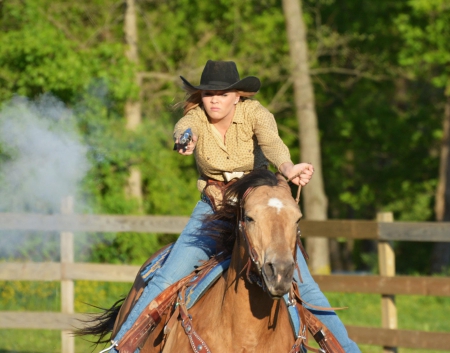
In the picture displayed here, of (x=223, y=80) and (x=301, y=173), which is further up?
(x=223, y=80)

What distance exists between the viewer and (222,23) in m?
20.9

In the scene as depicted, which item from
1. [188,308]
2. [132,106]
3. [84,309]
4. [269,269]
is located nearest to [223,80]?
[188,308]

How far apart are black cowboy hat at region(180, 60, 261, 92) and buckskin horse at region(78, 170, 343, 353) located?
0.76m

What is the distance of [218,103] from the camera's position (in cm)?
458

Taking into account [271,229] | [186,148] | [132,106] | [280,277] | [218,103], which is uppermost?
[132,106]

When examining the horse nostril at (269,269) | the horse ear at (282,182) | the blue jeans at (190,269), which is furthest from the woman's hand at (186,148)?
the horse nostril at (269,269)

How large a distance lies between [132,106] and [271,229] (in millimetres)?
12348

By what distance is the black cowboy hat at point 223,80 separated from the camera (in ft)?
14.9

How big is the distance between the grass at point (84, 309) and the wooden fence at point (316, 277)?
0.51 meters

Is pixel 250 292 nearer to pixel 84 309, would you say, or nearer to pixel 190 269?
pixel 190 269

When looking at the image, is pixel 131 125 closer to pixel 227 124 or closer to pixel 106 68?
pixel 106 68

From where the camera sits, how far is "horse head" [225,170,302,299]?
3.44 m

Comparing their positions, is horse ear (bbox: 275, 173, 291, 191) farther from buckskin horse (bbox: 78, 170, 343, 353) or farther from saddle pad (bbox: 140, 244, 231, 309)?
saddle pad (bbox: 140, 244, 231, 309)

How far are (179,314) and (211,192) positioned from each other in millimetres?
824
